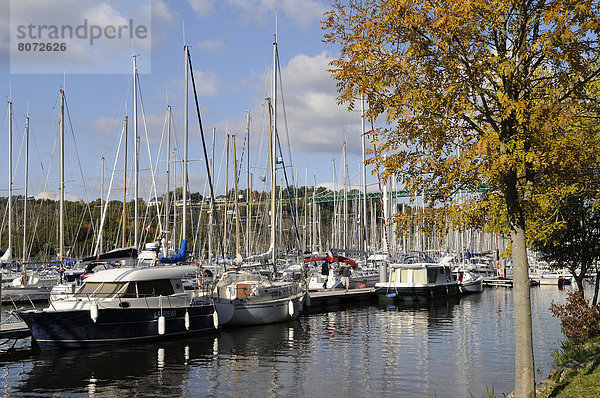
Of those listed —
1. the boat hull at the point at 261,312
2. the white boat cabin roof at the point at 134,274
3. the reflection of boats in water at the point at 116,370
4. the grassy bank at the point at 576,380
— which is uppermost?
the white boat cabin roof at the point at 134,274

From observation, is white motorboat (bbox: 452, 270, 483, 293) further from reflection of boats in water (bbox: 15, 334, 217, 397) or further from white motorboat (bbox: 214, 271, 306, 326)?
reflection of boats in water (bbox: 15, 334, 217, 397)

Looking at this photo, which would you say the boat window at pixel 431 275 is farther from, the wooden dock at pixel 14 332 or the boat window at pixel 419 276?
the wooden dock at pixel 14 332

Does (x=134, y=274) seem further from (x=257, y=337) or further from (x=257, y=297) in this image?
(x=257, y=297)

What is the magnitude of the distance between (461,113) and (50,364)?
62.8 ft

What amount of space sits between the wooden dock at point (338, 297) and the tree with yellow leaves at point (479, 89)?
31978 mm

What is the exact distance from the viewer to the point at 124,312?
26.3m

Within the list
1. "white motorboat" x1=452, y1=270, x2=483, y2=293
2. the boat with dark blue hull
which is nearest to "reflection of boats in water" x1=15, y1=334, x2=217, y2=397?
the boat with dark blue hull

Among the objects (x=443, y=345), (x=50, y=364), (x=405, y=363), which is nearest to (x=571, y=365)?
(x=405, y=363)

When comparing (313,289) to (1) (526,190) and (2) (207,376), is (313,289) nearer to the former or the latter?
(2) (207,376)

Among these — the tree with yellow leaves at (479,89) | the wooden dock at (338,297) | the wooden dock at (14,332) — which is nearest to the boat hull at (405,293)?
the wooden dock at (338,297)

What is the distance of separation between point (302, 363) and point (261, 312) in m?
10.1

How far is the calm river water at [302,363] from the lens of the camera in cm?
1867

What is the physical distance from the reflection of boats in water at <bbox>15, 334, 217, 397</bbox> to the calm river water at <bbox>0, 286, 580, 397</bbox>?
3cm

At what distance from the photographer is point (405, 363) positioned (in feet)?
74.0
